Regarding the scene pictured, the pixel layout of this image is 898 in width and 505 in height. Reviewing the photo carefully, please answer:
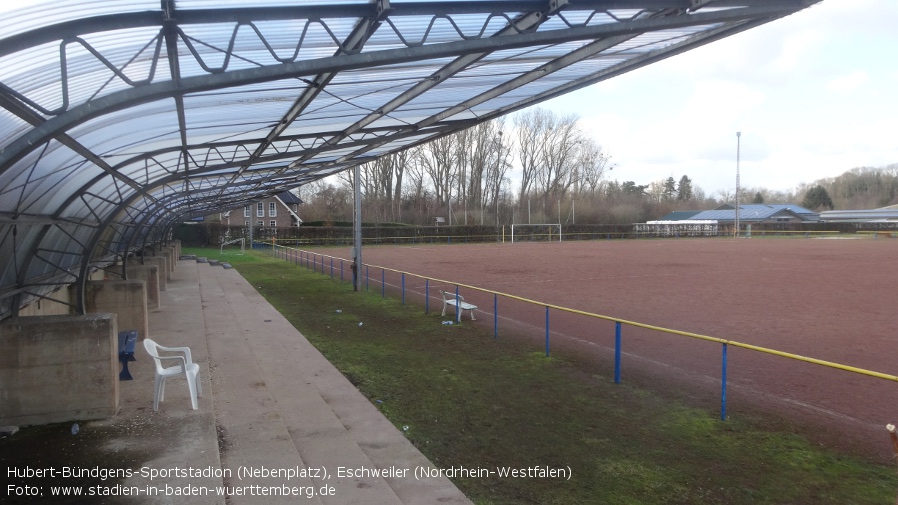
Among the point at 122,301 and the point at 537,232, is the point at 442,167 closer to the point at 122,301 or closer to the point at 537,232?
the point at 537,232

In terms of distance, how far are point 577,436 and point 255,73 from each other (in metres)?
5.04

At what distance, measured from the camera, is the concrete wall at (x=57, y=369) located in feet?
20.5

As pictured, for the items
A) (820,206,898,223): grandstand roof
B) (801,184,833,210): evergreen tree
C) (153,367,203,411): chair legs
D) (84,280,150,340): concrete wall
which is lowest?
(153,367,203,411): chair legs

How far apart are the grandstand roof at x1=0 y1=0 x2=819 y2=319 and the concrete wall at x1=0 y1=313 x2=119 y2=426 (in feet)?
2.07

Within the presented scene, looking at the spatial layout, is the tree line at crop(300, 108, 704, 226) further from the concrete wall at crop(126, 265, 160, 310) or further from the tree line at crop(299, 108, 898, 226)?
the concrete wall at crop(126, 265, 160, 310)

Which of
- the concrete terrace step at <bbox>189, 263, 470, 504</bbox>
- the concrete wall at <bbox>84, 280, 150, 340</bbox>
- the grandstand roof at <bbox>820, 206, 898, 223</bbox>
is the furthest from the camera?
the grandstand roof at <bbox>820, 206, 898, 223</bbox>

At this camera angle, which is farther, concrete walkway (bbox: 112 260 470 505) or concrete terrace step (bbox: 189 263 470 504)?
concrete terrace step (bbox: 189 263 470 504)

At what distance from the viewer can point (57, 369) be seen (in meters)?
6.41

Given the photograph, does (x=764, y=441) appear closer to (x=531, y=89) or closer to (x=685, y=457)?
(x=685, y=457)

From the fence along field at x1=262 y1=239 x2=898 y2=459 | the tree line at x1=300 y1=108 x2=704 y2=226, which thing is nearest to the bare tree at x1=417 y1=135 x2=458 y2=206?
the tree line at x1=300 y1=108 x2=704 y2=226

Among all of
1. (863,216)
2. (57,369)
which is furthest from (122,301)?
(863,216)

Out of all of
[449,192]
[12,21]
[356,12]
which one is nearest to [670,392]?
[356,12]

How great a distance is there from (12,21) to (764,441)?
24.8 feet

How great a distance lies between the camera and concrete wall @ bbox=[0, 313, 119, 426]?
20.5ft
